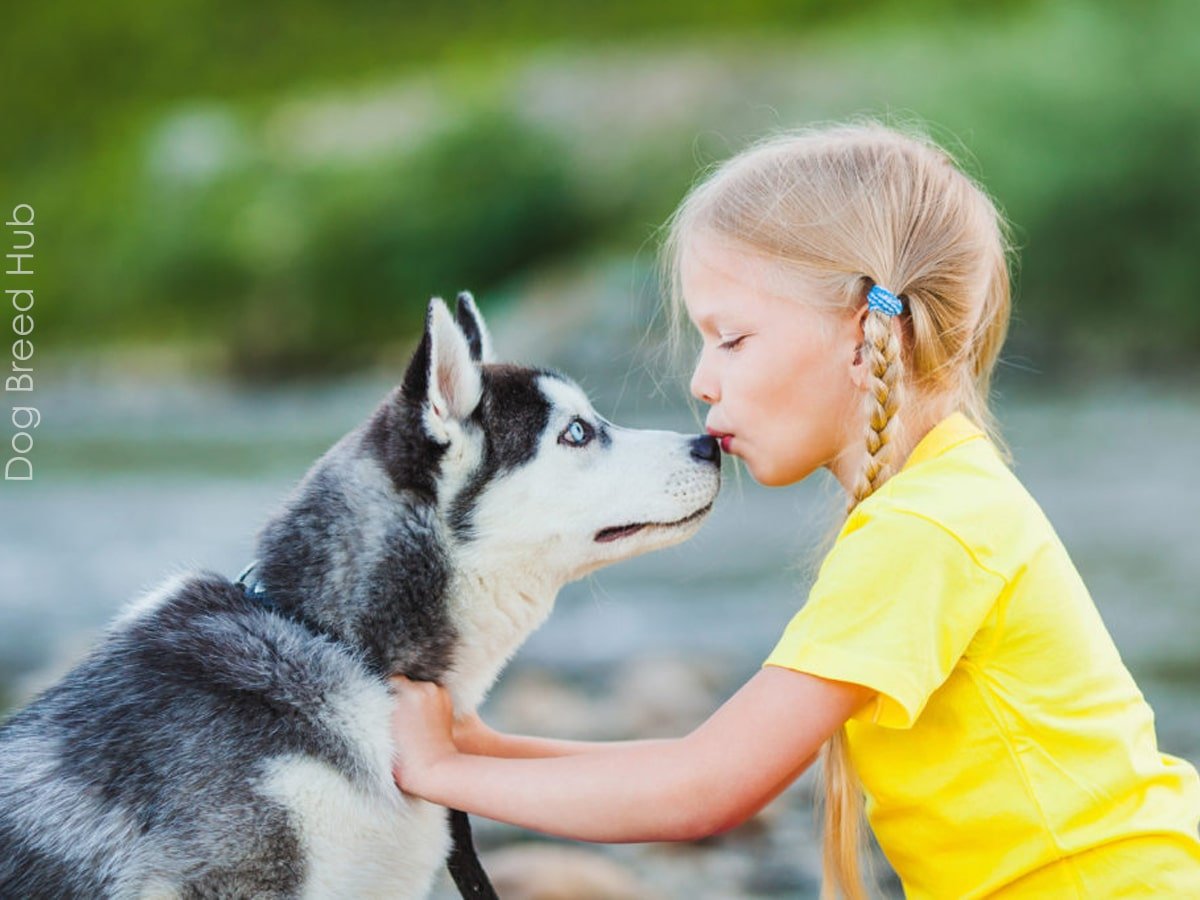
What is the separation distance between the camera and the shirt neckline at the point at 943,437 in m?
2.53

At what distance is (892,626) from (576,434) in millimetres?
946

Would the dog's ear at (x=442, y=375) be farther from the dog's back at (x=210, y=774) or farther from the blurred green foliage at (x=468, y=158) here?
the blurred green foliage at (x=468, y=158)

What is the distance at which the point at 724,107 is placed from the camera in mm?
16172

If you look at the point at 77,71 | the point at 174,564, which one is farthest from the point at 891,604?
the point at 77,71

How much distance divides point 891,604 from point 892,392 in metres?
0.42

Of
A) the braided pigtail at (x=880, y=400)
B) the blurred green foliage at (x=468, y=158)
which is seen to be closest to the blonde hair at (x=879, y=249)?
the braided pigtail at (x=880, y=400)

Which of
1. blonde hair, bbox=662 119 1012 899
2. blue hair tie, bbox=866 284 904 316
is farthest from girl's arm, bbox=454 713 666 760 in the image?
blue hair tie, bbox=866 284 904 316

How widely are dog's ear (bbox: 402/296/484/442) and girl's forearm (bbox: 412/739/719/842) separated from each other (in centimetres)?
72

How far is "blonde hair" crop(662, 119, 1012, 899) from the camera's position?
2.53 metres

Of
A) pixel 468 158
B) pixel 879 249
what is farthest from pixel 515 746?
pixel 468 158

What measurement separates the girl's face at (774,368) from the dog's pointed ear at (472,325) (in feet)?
2.38

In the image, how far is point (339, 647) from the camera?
8.75 feet

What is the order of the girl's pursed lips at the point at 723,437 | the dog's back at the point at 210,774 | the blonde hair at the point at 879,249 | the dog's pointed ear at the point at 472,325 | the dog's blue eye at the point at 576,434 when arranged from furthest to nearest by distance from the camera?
the dog's pointed ear at the point at 472,325, the dog's blue eye at the point at 576,434, the girl's pursed lips at the point at 723,437, the blonde hair at the point at 879,249, the dog's back at the point at 210,774

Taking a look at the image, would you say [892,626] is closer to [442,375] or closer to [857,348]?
[857,348]
